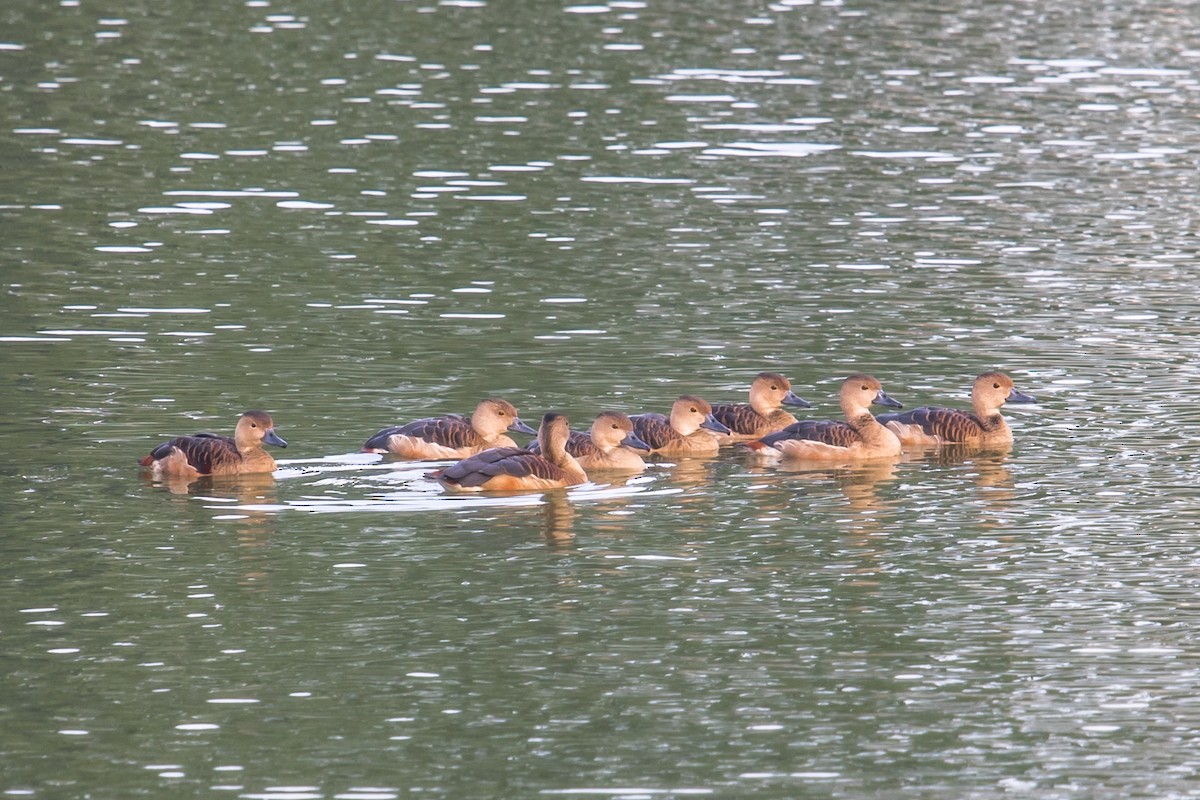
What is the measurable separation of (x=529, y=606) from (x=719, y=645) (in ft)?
4.69

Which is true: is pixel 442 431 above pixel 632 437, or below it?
above

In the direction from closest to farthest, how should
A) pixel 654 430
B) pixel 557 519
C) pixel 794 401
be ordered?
pixel 557 519
pixel 654 430
pixel 794 401

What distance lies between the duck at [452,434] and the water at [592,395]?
314 mm

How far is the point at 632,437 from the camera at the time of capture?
60.4ft

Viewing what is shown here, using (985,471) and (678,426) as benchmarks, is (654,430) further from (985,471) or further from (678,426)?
(985,471)

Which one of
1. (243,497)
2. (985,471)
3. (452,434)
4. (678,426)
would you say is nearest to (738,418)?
(678,426)

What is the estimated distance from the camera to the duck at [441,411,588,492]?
17.4m

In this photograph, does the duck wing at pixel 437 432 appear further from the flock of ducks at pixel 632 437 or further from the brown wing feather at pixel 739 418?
the brown wing feather at pixel 739 418

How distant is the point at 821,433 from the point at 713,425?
Answer: 0.94 metres

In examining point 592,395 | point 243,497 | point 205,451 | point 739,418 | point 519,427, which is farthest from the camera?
point 592,395

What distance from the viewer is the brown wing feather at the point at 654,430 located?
18.8 meters

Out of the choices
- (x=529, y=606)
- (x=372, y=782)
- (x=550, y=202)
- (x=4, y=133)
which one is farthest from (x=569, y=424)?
(x=4, y=133)

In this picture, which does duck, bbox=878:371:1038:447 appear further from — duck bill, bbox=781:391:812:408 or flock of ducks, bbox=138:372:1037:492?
duck bill, bbox=781:391:812:408

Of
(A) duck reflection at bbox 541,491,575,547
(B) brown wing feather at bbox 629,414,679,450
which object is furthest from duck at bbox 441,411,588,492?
(B) brown wing feather at bbox 629,414,679,450
